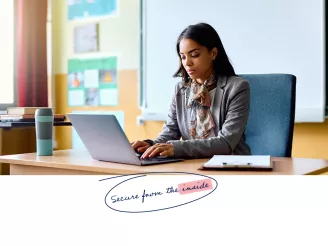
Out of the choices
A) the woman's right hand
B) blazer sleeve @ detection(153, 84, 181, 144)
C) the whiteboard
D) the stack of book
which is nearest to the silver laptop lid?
the woman's right hand

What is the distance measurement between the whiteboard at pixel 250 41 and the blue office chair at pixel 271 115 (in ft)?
2.52

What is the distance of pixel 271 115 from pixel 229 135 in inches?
10.2

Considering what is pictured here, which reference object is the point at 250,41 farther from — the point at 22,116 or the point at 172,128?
the point at 22,116

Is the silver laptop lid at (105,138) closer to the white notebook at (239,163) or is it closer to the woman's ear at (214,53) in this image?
the white notebook at (239,163)

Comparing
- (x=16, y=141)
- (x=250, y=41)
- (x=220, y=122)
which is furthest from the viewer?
(x=16, y=141)

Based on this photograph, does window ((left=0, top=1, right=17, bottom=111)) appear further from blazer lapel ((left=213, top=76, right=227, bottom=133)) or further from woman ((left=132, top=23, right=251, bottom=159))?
blazer lapel ((left=213, top=76, right=227, bottom=133))

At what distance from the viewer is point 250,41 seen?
8.34 ft

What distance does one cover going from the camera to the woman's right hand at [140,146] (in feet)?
4.55

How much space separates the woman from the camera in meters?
1.54

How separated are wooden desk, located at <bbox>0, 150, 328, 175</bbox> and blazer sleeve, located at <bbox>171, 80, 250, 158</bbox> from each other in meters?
0.06
